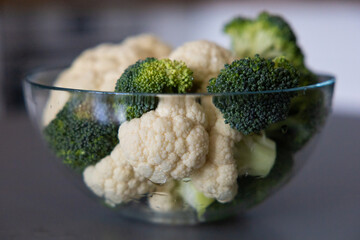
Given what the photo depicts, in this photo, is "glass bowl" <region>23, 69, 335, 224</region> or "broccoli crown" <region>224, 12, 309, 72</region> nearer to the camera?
"glass bowl" <region>23, 69, 335, 224</region>

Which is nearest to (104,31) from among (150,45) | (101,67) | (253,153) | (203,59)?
(150,45)

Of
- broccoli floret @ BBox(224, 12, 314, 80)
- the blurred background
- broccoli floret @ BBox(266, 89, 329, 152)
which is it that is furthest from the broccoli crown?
the blurred background

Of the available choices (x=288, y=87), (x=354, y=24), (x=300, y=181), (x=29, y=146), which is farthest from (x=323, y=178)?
(x=354, y=24)

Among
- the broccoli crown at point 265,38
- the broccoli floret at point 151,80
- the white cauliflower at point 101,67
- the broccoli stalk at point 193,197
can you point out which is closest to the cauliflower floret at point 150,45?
the white cauliflower at point 101,67

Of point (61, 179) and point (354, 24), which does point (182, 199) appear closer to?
point (61, 179)

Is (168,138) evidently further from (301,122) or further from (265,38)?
(265,38)

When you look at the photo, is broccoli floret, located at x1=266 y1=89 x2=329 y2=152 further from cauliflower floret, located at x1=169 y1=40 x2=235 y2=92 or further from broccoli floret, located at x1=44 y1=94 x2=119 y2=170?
broccoli floret, located at x1=44 y1=94 x2=119 y2=170

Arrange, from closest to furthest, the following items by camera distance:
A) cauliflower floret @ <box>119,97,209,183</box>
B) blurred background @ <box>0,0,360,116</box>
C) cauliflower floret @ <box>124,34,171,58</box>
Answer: cauliflower floret @ <box>119,97,209,183</box> < cauliflower floret @ <box>124,34,171,58</box> < blurred background @ <box>0,0,360,116</box>

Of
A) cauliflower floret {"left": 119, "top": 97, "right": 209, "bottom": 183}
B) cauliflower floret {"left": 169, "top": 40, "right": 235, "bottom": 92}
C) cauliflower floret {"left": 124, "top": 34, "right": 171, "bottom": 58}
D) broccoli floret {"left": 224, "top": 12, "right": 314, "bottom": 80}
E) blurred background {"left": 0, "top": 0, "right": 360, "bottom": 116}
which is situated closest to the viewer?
cauliflower floret {"left": 119, "top": 97, "right": 209, "bottom": 183}
